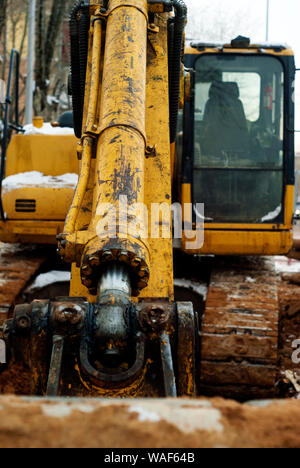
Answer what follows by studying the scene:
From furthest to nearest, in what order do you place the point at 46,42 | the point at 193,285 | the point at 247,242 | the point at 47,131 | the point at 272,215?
the point at 46,42
the point at 47,131
the point at 193,285
the point at 272,215
the point at 247,242

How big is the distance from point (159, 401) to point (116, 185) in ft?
4.67

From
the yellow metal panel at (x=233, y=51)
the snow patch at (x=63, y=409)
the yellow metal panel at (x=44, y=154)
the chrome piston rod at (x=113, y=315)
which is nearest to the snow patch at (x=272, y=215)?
the yellow metal panel at (x=233, y=51)

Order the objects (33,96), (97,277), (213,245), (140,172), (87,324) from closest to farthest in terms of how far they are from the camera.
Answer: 1. (87,324)
2. (97,277)
3. (140,172)
4. (213,245)
5. (33,96)

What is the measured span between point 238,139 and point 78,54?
1873 mm

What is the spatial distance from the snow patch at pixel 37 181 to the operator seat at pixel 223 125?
50.9 inches

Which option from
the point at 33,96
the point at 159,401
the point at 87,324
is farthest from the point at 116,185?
the point at 33,96

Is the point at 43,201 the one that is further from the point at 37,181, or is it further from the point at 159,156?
the point at 159,156

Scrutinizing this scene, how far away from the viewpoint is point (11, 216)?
5.07m

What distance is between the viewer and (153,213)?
10.0 feet

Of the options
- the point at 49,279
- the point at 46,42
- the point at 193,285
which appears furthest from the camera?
the point at 46,42

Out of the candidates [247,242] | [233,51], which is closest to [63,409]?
[247,242]

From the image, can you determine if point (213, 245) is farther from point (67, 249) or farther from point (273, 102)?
point (67, 249)

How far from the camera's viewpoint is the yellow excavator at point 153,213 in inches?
91.7
